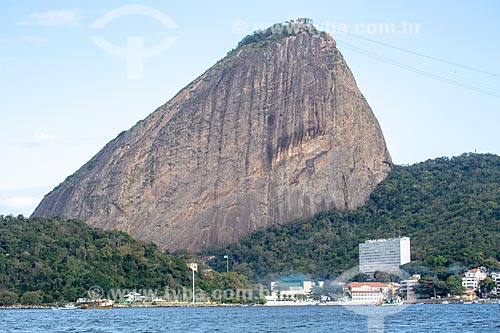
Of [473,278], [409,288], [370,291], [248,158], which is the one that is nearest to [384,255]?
[370,291]

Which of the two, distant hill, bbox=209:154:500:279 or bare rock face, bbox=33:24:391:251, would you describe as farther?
bare rock face, bbox=33:24:391:251

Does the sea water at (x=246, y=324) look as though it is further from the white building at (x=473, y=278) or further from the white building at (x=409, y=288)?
the white building at (x=409, y=288)

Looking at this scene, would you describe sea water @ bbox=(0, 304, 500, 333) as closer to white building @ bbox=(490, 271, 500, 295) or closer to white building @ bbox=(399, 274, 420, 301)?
white building @ bbox=(399, 274, 420, 301)

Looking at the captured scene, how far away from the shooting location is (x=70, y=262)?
400 ft

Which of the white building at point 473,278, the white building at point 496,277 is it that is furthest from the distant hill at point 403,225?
the white building at point 473,278

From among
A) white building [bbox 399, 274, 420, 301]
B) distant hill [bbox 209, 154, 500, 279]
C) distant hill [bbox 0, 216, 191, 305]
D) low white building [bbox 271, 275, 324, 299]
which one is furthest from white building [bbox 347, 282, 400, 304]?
distant hill [bbox 0, 216, 191, 305]

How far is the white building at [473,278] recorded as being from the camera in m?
132

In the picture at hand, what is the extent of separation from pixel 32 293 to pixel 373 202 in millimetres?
81453

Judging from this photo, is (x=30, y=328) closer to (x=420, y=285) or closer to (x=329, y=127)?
(x=420, y=285)

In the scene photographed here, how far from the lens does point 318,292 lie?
150m

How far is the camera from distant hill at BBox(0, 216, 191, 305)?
119 metres

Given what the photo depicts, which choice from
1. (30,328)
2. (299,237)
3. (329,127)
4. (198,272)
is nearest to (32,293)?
(198,272)

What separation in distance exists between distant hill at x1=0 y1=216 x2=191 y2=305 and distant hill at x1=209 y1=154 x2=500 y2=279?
3366 cm

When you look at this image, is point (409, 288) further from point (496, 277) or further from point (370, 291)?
point (496, 277)
